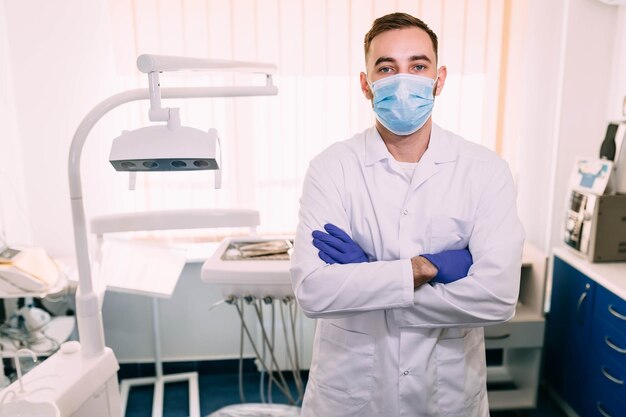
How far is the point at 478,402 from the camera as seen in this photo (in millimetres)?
1323

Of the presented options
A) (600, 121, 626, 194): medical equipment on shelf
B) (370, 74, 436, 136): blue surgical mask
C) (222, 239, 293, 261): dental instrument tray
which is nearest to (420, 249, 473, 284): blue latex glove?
(370, 74, 436, 136): blue surgical mask

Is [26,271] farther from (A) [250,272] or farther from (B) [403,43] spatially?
(B) [403,43]

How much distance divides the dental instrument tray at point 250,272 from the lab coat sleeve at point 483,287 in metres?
0.59

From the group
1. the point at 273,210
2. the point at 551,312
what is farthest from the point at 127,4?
the point at 551,312

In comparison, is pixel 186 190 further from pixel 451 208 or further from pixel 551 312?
pixel 551 312

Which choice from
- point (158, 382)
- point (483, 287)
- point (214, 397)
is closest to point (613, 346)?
point (483, 287)

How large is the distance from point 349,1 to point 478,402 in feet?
6.80

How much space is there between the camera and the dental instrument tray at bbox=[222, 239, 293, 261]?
5.93 ft

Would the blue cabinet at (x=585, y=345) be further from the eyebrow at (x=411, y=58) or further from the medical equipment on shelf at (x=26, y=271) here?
the medical equipment on shelf at (x=26, y=271)

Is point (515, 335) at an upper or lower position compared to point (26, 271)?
lower

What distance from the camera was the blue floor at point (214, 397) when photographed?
257 centimetres

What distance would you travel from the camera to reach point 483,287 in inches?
46.6

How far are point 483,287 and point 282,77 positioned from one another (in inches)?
71.9

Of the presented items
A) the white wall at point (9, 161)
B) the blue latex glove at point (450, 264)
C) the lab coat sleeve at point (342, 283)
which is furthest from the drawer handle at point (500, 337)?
the white wall at point (9, 161)
